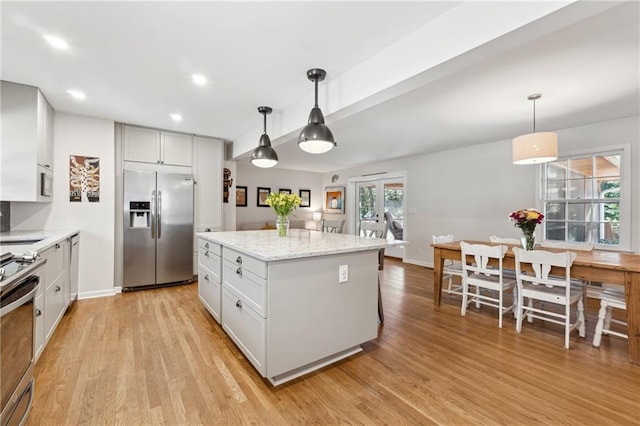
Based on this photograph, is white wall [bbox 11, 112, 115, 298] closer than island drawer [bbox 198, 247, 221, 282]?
No

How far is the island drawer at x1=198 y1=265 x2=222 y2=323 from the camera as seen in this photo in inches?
107

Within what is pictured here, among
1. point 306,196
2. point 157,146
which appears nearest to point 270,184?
point 306,196

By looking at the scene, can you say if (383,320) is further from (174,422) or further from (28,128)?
(28,128)

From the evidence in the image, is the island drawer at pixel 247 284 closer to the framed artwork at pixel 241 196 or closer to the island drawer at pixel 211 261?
the island drawer at pixel 211 261

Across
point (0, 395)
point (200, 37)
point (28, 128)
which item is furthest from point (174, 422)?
point (28, 128)

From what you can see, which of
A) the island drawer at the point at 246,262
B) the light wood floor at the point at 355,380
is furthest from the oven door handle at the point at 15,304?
the island drawer at the point at 246,262

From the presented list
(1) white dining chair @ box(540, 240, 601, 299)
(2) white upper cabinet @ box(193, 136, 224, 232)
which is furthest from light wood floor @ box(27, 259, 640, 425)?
(2) white upper cabinet @ box(193, 136, 224, 232)

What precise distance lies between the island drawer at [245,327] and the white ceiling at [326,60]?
1.92 metres

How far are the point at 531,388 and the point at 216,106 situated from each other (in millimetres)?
3960

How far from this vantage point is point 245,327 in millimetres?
2137

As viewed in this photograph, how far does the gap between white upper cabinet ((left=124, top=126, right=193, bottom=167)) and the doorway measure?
14.5 feet

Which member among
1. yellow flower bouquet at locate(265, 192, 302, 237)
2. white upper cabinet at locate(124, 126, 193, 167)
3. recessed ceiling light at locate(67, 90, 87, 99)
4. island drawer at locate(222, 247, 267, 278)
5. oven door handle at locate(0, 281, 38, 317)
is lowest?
oven door handle at locate(0, 281, 38, 317)

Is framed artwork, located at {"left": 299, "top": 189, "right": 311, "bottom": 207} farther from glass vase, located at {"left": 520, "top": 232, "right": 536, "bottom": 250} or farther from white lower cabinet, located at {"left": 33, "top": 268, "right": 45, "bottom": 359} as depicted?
white lower cabinet, located at {"left": 33, "top": 268, "right": 45, "bottom": 359}

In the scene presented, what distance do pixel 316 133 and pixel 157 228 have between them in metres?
3.12
